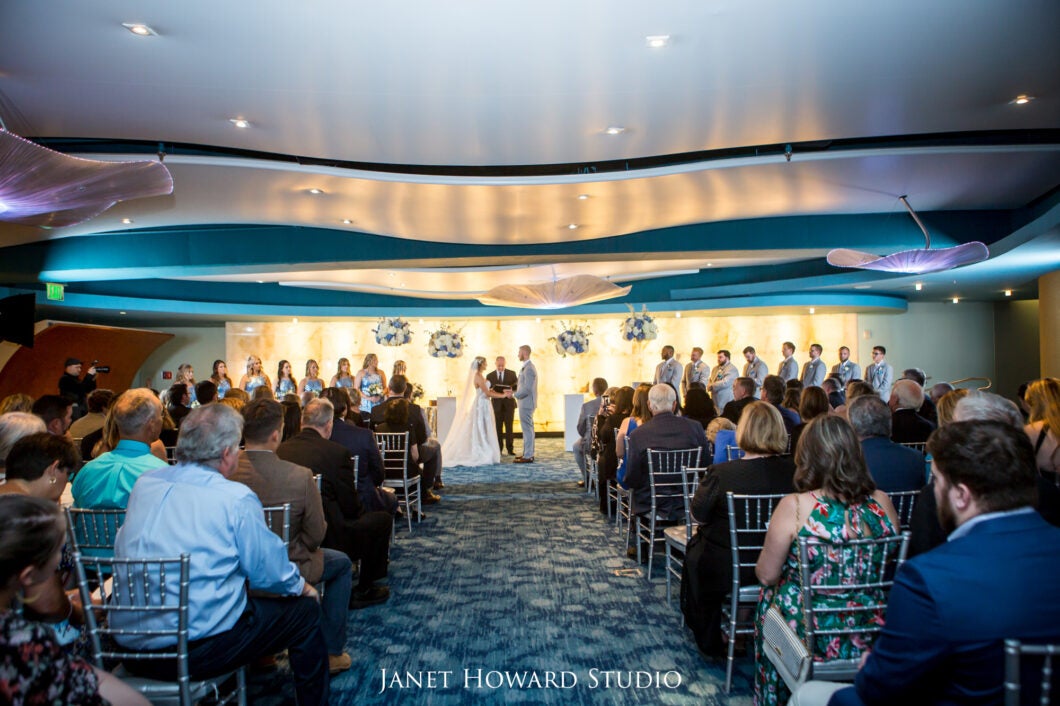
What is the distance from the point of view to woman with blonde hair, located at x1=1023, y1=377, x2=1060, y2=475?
11.0 ft

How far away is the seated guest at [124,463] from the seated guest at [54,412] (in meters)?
1.69

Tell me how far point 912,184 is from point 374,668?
21.7 ft

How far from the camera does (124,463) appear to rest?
3.26 m

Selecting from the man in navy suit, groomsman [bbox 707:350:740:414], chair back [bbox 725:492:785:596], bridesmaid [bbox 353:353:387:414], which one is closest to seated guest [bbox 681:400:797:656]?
chair back [bbox 725:492:785:596]

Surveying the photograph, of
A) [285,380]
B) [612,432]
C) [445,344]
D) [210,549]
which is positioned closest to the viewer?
[210,549]

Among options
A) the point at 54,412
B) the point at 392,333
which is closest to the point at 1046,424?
the point at 54,412

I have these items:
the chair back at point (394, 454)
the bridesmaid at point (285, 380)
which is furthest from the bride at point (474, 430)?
the chair back at point (394, 454)

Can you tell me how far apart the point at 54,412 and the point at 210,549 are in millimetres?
3245

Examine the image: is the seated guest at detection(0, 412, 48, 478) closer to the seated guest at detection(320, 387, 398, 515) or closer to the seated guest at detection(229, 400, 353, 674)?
the seated guest at detection(229, 400, 353, 674)

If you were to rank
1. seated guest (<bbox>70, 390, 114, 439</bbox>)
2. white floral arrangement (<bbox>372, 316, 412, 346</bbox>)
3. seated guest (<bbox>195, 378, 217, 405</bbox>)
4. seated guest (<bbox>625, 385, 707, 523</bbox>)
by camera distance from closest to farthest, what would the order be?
seated guest (<bbox>625, 385, 707, 523</bbox>) < seated guest (<bbox>70, 390, 114, 439</bbox>) < seated guest (<bbox>195, 378, 217, 405</bbox>) < white floral arrangement (<bbox>372, 316, 412, 346</bbox>)

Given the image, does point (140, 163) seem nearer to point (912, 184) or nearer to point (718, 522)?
point (718, 522)

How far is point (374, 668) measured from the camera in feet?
11.7

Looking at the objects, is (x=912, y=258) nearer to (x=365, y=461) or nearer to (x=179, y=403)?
(x=365, y=461)

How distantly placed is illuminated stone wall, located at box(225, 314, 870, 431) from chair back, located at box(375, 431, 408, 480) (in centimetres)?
985
